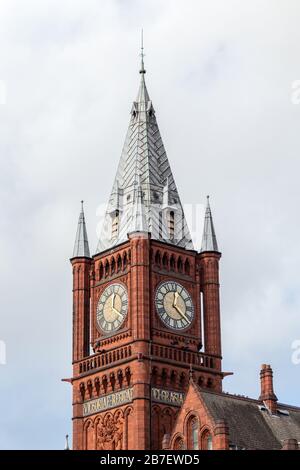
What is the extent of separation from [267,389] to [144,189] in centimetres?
1972

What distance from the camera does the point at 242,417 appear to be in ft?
298

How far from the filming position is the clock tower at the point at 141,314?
9594cm

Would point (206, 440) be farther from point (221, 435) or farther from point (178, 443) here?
point (178, 443)

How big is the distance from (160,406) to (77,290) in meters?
12.8

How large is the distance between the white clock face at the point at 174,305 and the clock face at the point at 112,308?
2.59 meters

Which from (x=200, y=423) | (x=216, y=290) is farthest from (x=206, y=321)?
(x=200, y=423)

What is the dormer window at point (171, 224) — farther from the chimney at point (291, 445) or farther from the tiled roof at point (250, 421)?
the chimney at point (291, 445)

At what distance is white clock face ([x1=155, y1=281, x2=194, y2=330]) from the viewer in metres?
99.4

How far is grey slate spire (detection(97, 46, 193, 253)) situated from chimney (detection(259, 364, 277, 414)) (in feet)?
43.5

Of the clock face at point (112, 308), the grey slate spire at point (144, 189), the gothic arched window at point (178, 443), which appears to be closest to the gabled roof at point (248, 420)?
the gothic arched window at point (178, 443)

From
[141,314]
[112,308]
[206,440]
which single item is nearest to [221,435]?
[206,440]

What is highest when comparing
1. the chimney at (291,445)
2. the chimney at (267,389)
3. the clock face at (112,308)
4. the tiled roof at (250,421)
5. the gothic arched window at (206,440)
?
the clock face at (112,308)

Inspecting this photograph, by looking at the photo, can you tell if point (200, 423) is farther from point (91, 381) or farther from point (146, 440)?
point (91, 381)

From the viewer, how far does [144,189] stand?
105312 mm
